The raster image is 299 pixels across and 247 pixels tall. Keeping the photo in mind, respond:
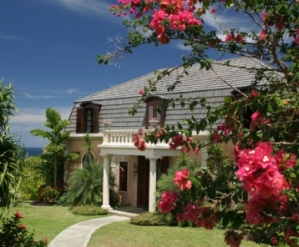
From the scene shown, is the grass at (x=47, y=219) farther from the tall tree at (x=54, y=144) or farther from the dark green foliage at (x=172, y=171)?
the dark green foliage at (x=172, y=171)

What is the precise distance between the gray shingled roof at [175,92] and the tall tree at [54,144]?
3.26ft

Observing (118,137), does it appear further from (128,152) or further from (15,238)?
(15,238)

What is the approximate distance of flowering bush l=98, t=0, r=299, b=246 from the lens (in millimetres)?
2971

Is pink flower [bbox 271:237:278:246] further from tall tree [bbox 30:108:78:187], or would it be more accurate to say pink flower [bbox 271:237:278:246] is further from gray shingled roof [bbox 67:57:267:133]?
tall tree [bbox 30:108:78:187]

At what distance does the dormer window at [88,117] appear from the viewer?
2367cm

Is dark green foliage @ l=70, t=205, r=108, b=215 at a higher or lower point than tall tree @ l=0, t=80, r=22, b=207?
lower

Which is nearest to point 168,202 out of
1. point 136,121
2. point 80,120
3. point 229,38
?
point 229,38

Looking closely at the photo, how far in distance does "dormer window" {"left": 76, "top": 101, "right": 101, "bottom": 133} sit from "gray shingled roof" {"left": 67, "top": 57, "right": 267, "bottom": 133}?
1.13ft

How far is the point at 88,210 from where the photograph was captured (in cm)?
1898

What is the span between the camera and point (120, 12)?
7094 mm

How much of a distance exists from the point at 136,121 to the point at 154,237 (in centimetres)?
831

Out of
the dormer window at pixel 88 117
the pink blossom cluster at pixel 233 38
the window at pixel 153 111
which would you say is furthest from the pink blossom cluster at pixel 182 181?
the dormer window at pixel 88 117

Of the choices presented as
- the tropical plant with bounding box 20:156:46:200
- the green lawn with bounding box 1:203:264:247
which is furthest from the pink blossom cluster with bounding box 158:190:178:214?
the tropical plant with bounding box 20:156:46:200

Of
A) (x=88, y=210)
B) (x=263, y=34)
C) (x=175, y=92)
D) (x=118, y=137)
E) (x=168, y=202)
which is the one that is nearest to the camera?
(x=168, y=202)
